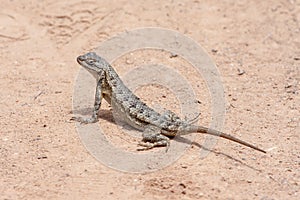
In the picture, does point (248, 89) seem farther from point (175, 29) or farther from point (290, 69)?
point (175, 29)

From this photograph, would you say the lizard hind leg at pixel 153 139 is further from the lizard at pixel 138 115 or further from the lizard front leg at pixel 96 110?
→ the lizard front leg at pixel 96 110

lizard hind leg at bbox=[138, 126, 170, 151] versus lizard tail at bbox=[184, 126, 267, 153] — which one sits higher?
lizard tail at bbox=[184, 126, 267, 153]

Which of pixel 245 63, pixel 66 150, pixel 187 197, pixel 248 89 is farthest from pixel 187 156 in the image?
pixel 245 63

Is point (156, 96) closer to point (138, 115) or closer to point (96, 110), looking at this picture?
point (138, 115)

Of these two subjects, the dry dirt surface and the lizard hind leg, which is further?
the lizard hind leg

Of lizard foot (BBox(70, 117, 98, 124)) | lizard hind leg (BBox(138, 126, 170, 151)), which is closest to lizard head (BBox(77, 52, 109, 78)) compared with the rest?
lizard foot (BBox(70, 117, 98, 124))

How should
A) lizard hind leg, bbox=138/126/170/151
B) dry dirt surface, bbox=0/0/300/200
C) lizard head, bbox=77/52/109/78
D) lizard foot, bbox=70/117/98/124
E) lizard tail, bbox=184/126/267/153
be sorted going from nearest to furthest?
1. dry dirt surface, bbox=0/0/300/200
2. lizard tail, bbox=184/126/267/153
3. lizard hind leg, bbox=138/126/170/151
4. lizard foot, bbox=70/117/98/124
5. lizard head, bbox=77/52/109/78

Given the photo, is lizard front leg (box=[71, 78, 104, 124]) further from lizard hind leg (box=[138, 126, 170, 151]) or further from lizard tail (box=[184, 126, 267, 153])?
lizard tail (box=[184, 126, 267, 153])
